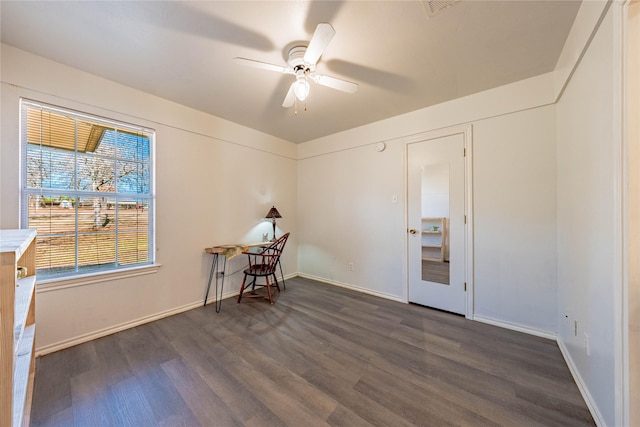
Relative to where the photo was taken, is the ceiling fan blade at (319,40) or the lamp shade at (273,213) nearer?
the ceiling fan blade at (319,40)

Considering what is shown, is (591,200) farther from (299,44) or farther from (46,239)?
(46,239)

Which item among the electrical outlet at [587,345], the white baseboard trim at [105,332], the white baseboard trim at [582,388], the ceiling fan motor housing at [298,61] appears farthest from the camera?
the white baseboard trim at [105,332]

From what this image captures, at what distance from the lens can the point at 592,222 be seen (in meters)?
1.34

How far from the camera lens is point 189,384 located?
1.55 meters

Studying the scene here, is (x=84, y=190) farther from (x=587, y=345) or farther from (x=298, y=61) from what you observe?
(x=587, y=345)

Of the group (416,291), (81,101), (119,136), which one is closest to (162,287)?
(119,136)

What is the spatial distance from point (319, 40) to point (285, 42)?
18.0 inches

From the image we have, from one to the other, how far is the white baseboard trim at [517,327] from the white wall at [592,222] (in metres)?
0.22

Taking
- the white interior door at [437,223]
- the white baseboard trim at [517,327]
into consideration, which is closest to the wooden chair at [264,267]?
the white interior door at [437,223]

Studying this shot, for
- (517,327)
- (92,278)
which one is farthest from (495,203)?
(92,278)

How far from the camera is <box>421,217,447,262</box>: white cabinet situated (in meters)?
2.67

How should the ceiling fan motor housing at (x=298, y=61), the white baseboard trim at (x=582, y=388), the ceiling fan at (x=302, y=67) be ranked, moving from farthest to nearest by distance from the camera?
1. the ceiling fan motor housing at (x=298, y=61)
2. the ceiling fan at (x=302, y=67)
3. the white baseboard trim at (x=582, y=388)

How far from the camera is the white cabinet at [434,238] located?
8.77 feet

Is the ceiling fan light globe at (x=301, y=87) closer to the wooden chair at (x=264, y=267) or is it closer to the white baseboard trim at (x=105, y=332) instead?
the wooden chair at (x=264, y=267)
